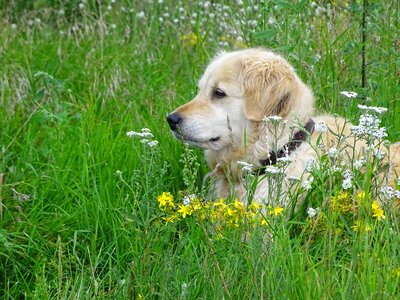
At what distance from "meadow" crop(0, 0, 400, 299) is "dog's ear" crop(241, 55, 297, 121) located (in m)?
0.40

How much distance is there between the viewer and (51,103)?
6.03 metres

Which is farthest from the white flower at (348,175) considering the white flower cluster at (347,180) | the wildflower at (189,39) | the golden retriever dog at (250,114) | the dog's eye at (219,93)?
the wildflower at (189,39)

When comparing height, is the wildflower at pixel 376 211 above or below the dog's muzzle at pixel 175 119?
above

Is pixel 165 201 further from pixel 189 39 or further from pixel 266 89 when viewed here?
pixel 189 39

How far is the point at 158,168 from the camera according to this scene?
12.8 feet

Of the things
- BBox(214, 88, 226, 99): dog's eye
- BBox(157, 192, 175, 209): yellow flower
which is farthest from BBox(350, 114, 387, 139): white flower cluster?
BBox(214, 88, 226, 99): dog's eye

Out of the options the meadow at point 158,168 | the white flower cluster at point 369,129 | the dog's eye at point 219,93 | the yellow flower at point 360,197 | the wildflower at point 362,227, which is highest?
the white flower cluster at point 369,129

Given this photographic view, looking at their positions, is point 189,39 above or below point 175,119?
below

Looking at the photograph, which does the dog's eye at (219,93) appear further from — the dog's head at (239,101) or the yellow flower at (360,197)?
the yellow flower at (360,197)

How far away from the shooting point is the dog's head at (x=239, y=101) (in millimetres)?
4758

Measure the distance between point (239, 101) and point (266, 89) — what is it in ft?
0.54

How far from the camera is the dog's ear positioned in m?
4.75

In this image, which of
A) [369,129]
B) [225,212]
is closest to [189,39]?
[225,212]

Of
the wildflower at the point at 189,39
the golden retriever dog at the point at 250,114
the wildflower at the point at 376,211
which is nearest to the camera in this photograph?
the wildflower at the point at 376,211
